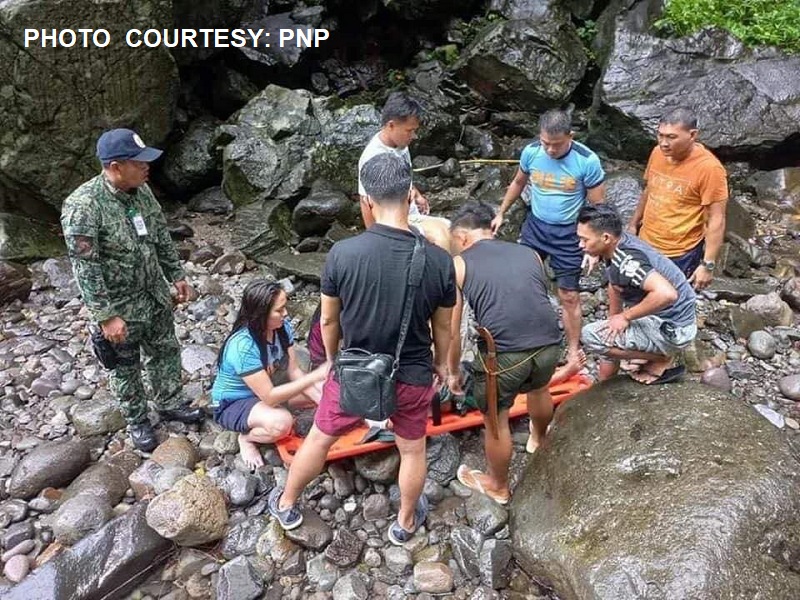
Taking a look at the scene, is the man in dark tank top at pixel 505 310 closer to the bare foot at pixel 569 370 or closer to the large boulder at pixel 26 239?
the bare foot at pixel 569 370

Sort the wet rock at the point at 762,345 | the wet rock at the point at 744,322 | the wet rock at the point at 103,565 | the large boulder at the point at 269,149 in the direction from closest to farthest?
the wet rock at the point at 103,565 < the wet rock at the point at 762,345 < the wet rock at the point at 744,322 < the large boulder at the point at 269,149

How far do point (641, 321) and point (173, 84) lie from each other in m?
7.25

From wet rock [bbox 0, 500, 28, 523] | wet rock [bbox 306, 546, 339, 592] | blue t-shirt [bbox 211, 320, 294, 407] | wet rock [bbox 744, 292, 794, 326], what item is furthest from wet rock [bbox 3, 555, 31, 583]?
wet rock [bbox 744, 292, 794, 326]

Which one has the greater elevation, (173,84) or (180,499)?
(173,84)

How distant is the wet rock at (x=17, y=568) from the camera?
381 centimetres

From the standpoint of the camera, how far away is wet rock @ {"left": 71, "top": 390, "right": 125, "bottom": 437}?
16.2 ft

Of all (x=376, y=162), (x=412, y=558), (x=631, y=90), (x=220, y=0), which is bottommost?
(x=412, y=558)

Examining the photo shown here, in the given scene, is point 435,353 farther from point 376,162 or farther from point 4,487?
point 4,487

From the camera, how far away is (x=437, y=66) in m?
13.2

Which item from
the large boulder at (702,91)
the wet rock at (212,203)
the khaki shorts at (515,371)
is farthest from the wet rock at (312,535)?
the large boulder at (702,91)

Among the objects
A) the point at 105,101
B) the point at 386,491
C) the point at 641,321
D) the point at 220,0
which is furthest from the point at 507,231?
the point at 220,0

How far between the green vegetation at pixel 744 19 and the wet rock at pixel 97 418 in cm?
969

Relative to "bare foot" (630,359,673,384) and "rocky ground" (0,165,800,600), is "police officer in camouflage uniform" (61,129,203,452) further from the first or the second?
"bare foot" (630,359,673,384)

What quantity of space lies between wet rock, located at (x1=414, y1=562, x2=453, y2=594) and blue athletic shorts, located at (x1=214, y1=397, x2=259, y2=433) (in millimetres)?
1533
